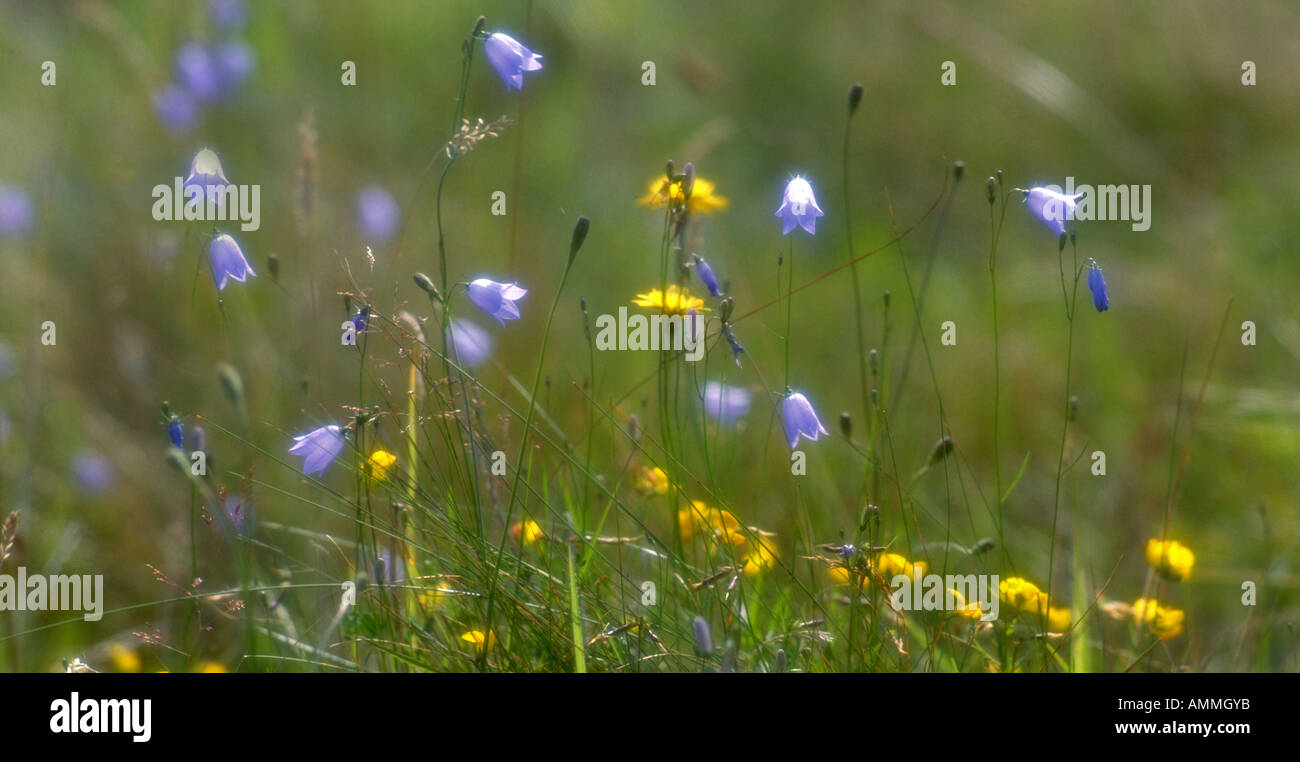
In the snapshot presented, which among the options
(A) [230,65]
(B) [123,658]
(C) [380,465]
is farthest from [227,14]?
(C) [380,465]

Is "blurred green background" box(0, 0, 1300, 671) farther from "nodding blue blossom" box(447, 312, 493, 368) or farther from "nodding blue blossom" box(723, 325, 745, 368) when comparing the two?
"nodding blue blossom" box(723, 325, 745, 368)

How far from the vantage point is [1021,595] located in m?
2.34

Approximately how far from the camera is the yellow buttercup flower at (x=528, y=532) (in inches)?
85.7

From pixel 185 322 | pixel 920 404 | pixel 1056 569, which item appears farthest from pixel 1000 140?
pixel 185 322

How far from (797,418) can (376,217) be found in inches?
120

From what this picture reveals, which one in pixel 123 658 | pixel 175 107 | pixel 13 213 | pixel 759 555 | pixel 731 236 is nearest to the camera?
pixel 759 555

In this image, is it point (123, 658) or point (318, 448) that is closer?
point (318, 448)

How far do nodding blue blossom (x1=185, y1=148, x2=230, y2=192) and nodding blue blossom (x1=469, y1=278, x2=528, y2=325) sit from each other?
56 cm

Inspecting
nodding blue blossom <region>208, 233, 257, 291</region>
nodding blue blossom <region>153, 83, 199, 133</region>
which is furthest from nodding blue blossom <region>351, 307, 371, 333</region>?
nodding blue blossom <region>153, 83, 199, 133</region>

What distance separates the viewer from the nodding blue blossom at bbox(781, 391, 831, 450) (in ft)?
7.70

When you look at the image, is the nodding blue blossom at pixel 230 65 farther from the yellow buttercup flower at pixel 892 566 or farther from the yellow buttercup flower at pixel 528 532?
the yellow buttercup flower at pixel 892 566

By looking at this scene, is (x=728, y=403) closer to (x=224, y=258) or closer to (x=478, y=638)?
(x=478, y=638)
